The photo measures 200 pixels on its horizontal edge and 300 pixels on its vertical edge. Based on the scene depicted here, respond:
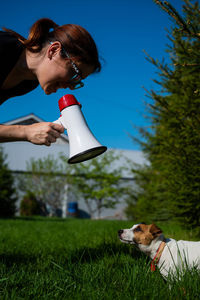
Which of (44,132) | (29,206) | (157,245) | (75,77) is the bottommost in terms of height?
(29,206)

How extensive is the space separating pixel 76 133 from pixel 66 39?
0.71m

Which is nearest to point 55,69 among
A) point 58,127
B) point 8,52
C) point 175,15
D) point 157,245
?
point 8,52

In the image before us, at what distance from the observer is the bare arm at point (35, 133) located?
1.65 meters

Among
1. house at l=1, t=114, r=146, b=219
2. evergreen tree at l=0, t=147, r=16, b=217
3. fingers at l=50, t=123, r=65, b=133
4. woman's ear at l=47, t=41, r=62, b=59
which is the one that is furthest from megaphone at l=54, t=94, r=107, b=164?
house at l=1, t=114, r=146, b=219

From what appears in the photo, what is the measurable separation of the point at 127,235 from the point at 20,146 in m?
22.1

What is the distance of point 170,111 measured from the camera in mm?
3832

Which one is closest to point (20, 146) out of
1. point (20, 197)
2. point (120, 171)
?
point (20, 197)

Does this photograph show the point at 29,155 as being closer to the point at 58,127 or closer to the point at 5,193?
the point at 5,193

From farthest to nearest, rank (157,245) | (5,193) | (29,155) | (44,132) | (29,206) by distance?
(29,155) → (29,206) → (5,193) → (157,245) → (44,132)

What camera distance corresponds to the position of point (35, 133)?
1674 mm

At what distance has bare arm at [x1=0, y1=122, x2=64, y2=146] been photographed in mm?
1652

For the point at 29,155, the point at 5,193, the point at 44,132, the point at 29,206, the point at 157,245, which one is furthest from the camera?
the point at 29,155

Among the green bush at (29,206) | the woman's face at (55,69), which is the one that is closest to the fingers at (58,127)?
the woman's face at (55,69)

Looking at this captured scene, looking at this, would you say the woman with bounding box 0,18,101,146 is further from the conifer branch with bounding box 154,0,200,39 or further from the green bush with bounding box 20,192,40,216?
the green bush with bounding box 20,192,40,216
